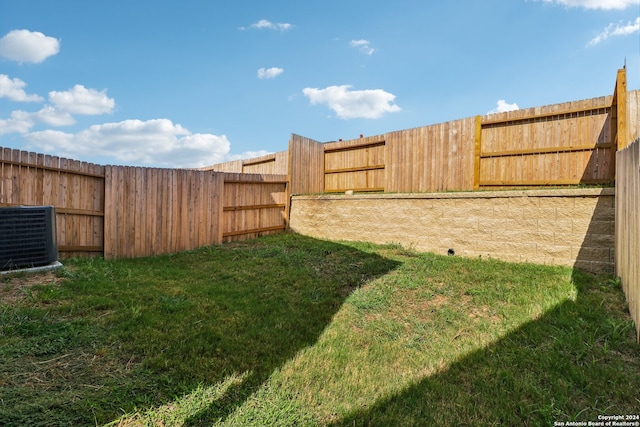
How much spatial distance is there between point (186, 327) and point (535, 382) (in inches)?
121

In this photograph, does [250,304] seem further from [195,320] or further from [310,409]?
[310,409]

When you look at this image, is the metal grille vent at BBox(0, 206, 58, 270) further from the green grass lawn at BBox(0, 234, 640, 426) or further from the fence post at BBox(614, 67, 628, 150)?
the fence post at BBox(614, 67, 628, 150)

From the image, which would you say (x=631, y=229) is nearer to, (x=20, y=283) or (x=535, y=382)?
(x=535, y=382)

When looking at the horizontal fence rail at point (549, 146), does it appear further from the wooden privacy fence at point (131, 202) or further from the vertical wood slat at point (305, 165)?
the wooden privacy fence at point (131, 202)

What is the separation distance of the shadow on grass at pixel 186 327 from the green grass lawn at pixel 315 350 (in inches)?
0.6

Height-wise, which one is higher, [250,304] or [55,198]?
[55,198]

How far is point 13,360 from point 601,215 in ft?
23.7

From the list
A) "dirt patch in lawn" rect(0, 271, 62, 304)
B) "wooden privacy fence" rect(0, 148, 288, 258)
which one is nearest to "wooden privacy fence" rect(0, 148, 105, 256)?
"wooden privacy fence" rect(0, 148, 288, 258)

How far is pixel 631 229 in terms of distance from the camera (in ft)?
10.8

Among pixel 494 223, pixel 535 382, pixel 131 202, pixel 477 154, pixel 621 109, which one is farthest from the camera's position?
pixel 477 154

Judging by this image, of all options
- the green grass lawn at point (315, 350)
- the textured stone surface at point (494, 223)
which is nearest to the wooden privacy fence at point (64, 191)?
the green grass lawn at point (315, 350)

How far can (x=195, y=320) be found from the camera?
331 cm

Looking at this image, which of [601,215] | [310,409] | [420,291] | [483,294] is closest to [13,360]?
[310,409]

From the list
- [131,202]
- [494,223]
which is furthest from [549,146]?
[131,202]
